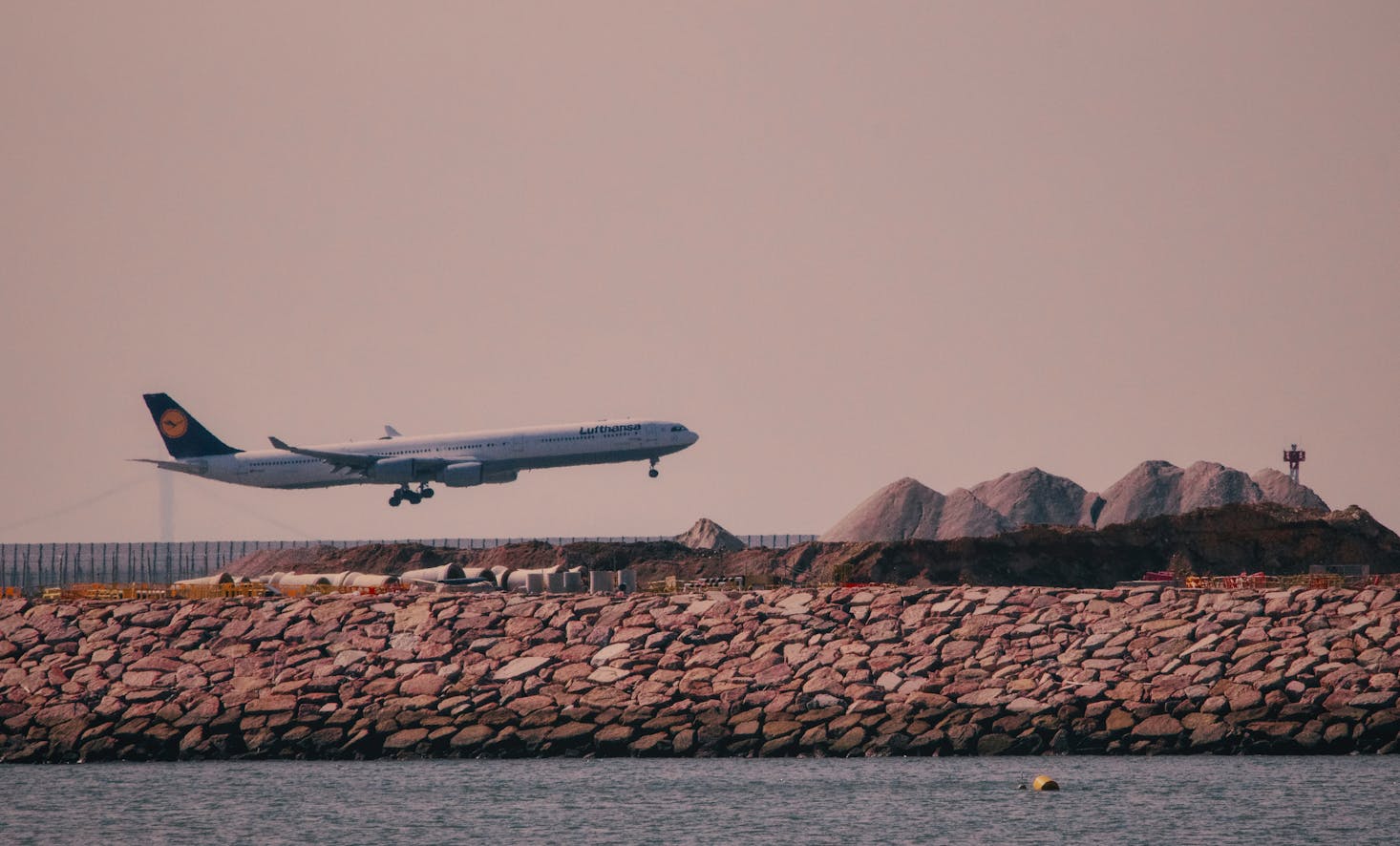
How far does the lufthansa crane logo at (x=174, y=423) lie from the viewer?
135 metres

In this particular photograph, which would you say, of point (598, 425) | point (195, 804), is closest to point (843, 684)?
point (195, 804)

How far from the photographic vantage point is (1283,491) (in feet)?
470

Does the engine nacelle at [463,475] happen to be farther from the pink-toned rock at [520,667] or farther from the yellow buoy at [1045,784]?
the yellow buoy at [1045,784]

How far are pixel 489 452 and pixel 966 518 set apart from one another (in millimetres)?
40261

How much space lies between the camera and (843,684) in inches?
2547

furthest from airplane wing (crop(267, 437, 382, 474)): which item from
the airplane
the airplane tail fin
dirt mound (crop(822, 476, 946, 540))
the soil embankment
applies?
dirt mound (crop(822, 476, 946, 540))

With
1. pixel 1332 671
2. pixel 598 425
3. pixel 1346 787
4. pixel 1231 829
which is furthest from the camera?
pixel 598 425

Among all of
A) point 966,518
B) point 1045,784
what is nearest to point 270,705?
point 1045,784

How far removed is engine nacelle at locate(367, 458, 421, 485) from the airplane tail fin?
60.0 feet

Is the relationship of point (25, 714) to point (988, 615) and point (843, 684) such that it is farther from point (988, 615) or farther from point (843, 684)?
point (988, 615)

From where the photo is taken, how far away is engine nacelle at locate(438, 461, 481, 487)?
11494 centimetres

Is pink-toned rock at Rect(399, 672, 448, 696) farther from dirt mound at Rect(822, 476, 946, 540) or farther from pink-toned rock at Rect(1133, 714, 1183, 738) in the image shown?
dirt mound at Rect(822, 476, 946, 540)

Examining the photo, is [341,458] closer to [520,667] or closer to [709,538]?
[709,538]

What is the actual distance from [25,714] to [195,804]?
16099mm
